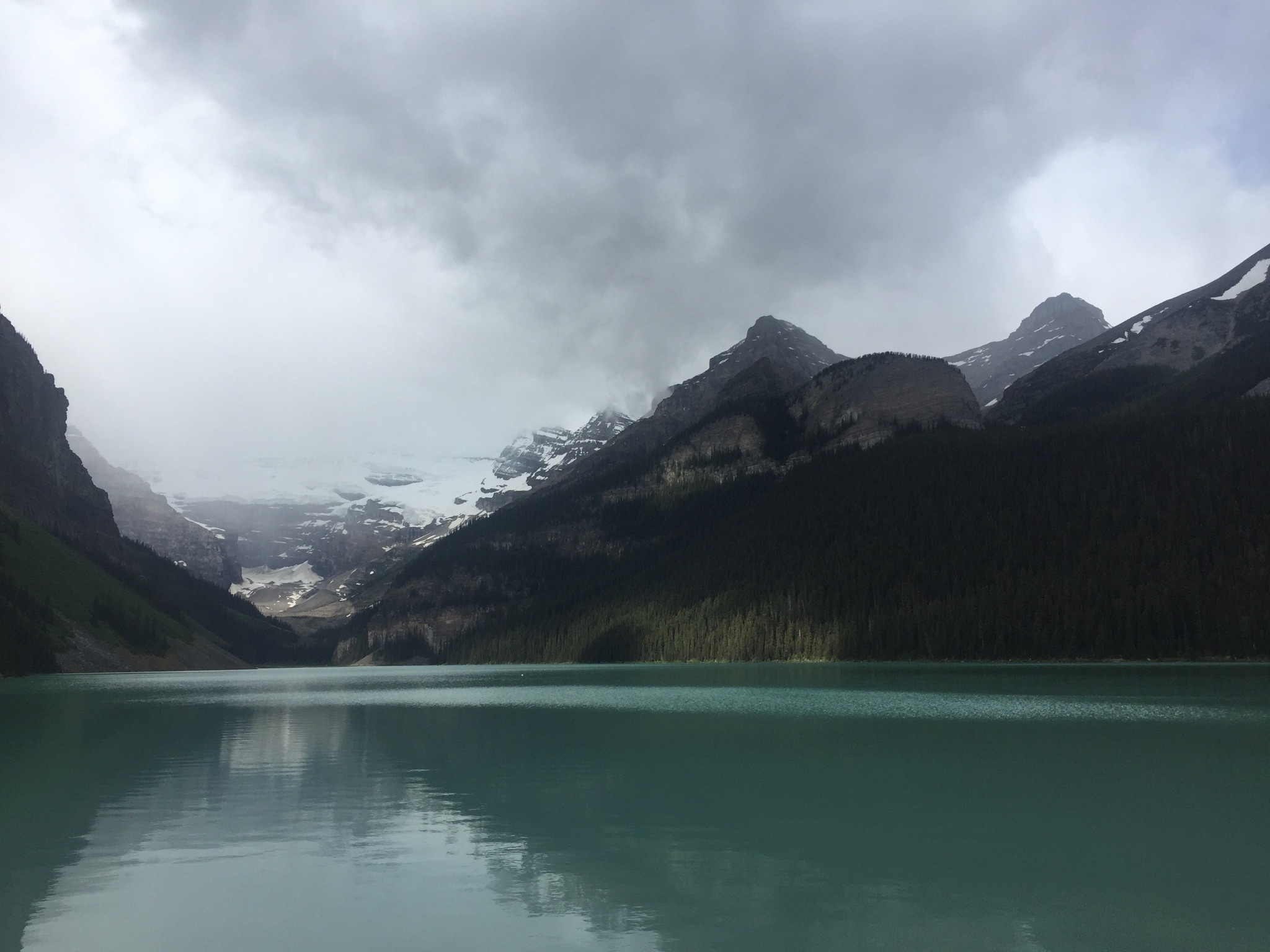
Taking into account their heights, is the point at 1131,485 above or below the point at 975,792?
above

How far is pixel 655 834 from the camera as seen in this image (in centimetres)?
3056

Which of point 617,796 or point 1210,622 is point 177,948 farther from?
point 1210,622

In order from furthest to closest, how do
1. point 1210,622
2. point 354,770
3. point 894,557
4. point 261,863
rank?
point 894,557, point 1210,622, point 354,770, point 261,863

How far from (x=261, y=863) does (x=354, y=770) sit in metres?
19.2

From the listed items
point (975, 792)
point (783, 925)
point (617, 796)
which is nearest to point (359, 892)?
point (783, 925)

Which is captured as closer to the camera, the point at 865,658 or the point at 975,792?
the point at 975,792

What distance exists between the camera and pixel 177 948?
66.4 feet

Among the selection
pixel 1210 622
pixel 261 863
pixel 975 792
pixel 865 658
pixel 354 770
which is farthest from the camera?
pixel 865 658

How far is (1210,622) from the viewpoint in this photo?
445 feet

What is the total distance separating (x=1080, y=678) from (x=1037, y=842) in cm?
8659

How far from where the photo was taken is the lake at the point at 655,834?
69.7ft

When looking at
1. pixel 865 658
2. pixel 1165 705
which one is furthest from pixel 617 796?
pixel 865 658

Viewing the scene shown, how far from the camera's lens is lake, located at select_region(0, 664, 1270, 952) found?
21.2 metres

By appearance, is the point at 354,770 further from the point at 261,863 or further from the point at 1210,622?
the point at 1210,622
